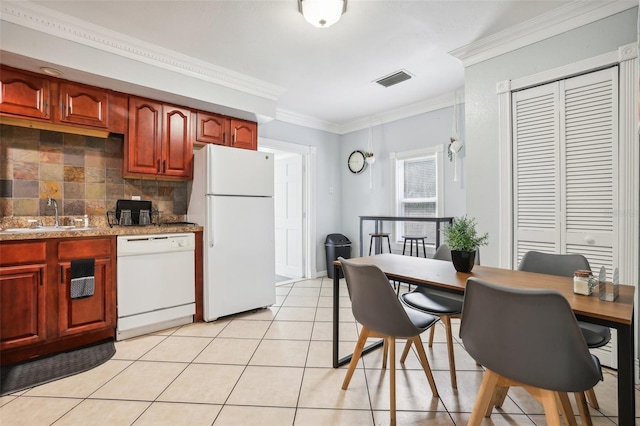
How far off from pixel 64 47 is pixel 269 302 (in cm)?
293

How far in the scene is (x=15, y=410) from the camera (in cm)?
174

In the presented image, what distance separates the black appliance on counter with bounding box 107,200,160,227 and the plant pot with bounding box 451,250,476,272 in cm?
292

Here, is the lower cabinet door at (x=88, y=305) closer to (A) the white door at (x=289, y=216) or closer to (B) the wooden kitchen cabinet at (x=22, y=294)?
(B) the wooden kitchen cabinet at (x=22, y=294)

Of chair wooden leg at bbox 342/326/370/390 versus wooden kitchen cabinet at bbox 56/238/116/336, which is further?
wooden kitchen cabinet at bbox 56/238/116/336

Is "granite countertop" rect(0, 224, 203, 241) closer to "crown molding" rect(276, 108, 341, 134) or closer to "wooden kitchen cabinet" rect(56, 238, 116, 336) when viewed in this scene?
"wooden kitchen cabinet" rect(56, 238, 116, 336)

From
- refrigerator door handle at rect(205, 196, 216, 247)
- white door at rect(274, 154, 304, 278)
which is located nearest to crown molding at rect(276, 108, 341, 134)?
white door at rect(274, 154, 304, 278)

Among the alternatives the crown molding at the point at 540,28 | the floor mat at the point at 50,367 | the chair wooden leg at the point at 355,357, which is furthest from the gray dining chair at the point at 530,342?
the floor mat at the point at 50,367

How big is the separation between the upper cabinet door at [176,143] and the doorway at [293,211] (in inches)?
59.8

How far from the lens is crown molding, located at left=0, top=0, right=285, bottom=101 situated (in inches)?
88.7

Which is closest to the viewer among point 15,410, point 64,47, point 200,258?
point 15,410

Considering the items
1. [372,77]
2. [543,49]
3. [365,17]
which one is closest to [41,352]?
[365,17]

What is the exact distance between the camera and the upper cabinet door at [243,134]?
367 cm

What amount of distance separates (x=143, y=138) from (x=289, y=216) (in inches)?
106

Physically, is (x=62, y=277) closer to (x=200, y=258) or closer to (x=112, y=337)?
(x=112, y=337)
